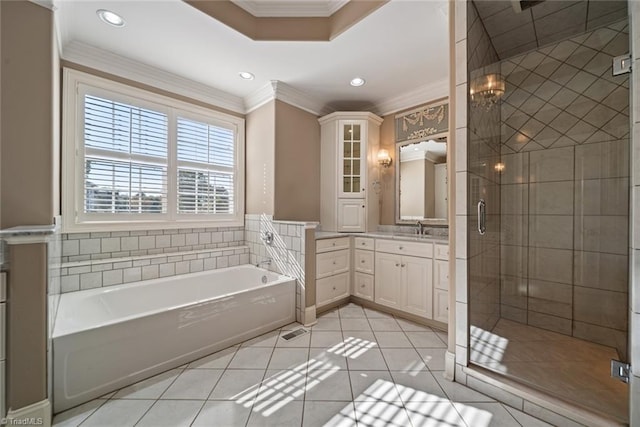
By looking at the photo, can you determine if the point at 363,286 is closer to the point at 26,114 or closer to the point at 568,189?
the point at 568,189

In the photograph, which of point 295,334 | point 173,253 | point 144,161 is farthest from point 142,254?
point 295,334

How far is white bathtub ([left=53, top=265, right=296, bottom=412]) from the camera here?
1.44 meters

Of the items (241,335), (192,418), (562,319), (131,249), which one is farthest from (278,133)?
(562,319)

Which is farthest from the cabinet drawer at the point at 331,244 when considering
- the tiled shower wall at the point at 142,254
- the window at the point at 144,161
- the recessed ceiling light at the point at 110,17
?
the recessed ceiling light at the point at 110,17

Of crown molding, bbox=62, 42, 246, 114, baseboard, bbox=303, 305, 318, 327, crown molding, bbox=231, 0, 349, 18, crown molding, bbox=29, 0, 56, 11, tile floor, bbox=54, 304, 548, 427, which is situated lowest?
tile floor, bbox=54, 304, 548, 427

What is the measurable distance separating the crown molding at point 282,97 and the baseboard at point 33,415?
9.66 feet

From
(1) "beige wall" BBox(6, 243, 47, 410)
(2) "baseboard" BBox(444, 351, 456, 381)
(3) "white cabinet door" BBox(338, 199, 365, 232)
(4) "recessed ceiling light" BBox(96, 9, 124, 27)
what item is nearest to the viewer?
(1) "beige wall" BBox(6, 243, 47, 410)

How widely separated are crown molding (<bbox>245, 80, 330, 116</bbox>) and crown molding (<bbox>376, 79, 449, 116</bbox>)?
2.75ft

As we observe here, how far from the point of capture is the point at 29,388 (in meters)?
1.25

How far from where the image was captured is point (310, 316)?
2.52 m

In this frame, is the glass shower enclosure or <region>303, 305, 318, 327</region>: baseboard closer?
the glass shower enclosure

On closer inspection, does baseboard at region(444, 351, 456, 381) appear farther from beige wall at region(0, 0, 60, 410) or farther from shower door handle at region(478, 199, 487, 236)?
beige wall at region(0, 0, 60, 410)

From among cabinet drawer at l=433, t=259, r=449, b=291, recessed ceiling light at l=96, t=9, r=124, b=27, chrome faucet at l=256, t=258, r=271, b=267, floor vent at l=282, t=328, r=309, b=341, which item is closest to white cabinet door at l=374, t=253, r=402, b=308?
cabinet drawer at l=433, t=259, r=449, b=291

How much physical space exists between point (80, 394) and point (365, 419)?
1.64m
